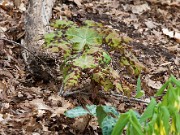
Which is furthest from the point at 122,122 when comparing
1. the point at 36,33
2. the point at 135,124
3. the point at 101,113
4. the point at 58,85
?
the point at 36,33

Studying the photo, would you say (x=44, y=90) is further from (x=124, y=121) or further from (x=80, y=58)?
(x=124, y=121)

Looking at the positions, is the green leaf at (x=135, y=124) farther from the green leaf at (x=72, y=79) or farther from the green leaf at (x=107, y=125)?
the green leaf at (x=72, y=79)

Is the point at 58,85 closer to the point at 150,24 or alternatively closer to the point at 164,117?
the point at 164,117

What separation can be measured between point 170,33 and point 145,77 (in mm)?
1432

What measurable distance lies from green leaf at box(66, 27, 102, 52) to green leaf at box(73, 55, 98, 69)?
96mm

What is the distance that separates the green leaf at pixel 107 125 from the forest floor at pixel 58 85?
21.2 inches

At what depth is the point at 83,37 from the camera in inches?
116

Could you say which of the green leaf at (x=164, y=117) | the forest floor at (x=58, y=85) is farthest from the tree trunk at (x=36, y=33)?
the green leaf at (x=164, y=117)

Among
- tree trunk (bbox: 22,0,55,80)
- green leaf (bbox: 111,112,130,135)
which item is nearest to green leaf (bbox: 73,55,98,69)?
tree trunk (bbox: 22,0,55,80)

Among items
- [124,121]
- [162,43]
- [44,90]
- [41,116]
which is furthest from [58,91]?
[162,43]

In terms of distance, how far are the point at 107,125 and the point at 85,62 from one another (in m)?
0.51

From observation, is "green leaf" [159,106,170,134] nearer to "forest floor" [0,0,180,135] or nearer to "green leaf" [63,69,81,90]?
"green leaf" [63,69,81,90]

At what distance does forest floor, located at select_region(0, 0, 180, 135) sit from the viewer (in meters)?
3.04

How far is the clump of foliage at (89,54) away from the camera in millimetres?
2775
